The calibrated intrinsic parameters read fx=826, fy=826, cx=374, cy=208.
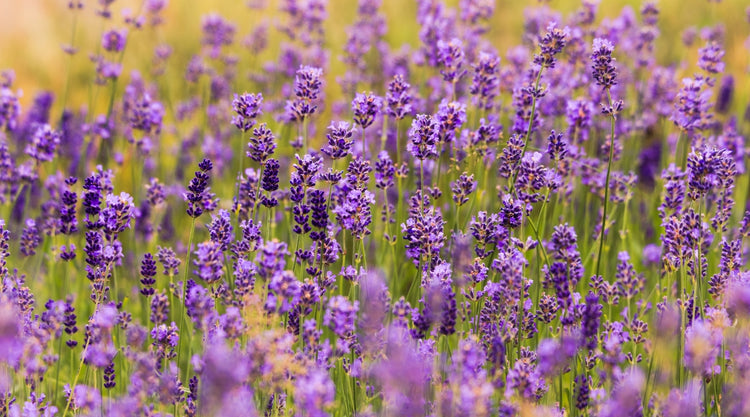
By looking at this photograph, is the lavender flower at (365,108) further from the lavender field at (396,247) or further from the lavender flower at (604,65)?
the lavender flower at (604,65)

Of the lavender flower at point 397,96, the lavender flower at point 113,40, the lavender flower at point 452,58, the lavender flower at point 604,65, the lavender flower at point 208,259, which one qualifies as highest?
the lavender flower at point 113,40

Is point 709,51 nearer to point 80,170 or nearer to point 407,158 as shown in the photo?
point 407,158

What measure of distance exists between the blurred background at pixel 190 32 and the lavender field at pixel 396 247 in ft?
3.82

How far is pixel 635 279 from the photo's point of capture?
2.81 m

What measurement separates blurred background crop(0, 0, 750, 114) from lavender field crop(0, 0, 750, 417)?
117cm

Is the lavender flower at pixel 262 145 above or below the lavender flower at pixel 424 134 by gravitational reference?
below

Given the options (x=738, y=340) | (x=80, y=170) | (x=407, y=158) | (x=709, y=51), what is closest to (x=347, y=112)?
(x=407, y=158)

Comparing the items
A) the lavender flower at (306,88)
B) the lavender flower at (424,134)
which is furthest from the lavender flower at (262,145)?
the lavender flower at (424,134)

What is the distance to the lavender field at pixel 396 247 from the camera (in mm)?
2113

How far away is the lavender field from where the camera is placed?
2113mm

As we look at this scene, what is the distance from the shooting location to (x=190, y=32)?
26.2 feet

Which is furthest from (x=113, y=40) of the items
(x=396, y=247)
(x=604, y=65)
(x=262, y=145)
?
(x=604, y=65)

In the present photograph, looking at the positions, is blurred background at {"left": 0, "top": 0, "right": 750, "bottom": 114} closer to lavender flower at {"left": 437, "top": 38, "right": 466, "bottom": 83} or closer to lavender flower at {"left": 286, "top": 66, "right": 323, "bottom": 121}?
lavender flower at {"left": 437, "top": 38, "right": 466, "bottom": 83}

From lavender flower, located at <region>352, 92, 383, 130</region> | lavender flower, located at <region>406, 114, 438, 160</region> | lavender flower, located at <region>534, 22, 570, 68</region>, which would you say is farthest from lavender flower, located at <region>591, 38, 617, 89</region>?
lavender flower, located at <region>352, 92, 383, 130</region>
